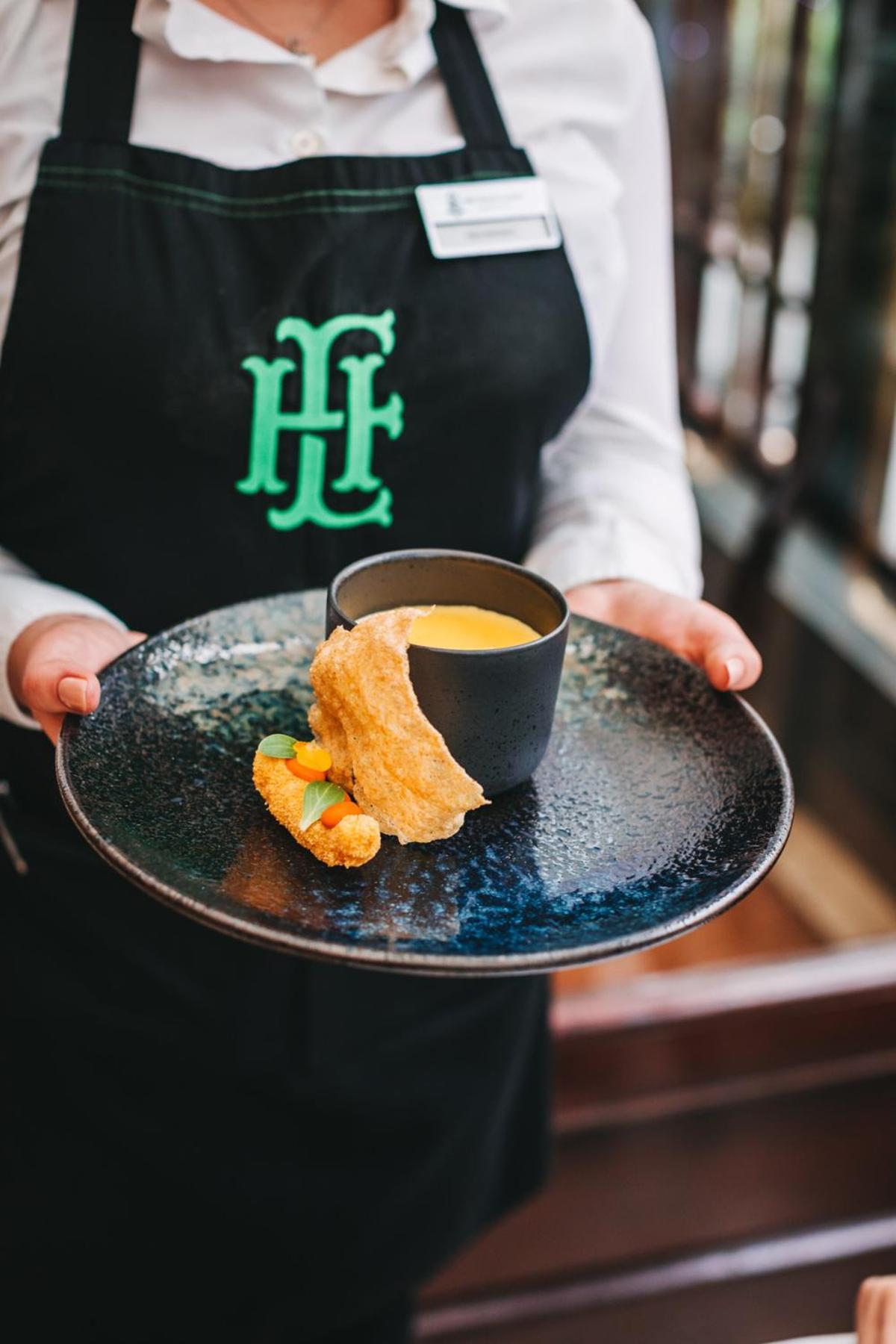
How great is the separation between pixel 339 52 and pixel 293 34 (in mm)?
45

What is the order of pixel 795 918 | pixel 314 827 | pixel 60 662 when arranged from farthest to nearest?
pixel 795 918 → pixel 60 662 → pixel 314 827

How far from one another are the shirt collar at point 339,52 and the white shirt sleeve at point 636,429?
20 cm

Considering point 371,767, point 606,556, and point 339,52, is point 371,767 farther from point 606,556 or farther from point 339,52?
point 339,52

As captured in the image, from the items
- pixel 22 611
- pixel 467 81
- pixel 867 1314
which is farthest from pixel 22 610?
pixel 867 1314

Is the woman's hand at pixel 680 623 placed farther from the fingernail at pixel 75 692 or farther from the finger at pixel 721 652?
the fingernail at pixel 75 692

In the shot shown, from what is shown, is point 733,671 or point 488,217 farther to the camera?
point 488,217

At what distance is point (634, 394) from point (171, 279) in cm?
51

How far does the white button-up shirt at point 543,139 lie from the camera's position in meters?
1.04

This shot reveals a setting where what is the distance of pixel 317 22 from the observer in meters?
1.14

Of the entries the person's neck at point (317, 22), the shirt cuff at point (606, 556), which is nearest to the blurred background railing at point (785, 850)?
the shirt cuff at point (606, 556)

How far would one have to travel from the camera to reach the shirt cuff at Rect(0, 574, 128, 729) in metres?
1.03

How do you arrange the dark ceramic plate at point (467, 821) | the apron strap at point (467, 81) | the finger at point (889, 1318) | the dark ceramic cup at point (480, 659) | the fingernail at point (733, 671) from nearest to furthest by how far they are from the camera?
the finger at point (889, 1318) → the dark ceramic plate at point (467, 821) → the dark ceramic cup at point (480, 659) → the fingernail at point (733, 671) → the apron strap at point (467, 81)

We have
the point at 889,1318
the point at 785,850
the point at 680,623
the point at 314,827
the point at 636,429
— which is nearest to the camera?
the point at 889,1318

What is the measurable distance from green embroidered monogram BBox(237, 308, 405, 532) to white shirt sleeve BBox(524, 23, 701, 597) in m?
0.21
